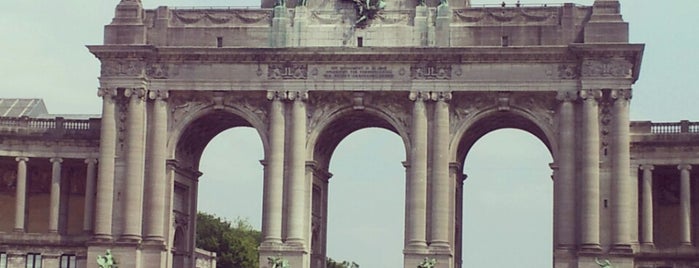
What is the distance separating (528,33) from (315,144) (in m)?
14.4

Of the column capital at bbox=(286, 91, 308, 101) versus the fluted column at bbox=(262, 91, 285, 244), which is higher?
the column capital at bbox=(286, 91, 308, 101)

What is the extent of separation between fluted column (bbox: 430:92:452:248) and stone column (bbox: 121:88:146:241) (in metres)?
17.5

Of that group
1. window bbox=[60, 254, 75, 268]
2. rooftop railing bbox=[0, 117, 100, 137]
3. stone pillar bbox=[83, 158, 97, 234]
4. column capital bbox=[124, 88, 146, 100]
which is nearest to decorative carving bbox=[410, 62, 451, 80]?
column capital bbox=[124, 88, 146, 100]

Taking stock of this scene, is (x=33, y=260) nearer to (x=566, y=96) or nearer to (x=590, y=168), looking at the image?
(x=566, y=96)

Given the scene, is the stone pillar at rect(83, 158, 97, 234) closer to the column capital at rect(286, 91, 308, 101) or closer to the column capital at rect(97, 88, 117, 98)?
the column capital at rect(97, 88, 117, 98)

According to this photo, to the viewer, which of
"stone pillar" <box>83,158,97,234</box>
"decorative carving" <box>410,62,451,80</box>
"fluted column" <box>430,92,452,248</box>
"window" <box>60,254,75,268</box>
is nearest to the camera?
"fluted column" <box>430,92,452,248</box>

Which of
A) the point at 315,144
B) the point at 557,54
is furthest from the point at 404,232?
the point at 557,54

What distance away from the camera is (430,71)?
90.4m

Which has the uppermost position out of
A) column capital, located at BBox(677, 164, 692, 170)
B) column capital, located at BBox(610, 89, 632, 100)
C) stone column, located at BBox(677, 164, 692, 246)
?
column capital, located at BBox(610, 89, 632, 100)

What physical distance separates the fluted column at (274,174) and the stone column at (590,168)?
1772 cm

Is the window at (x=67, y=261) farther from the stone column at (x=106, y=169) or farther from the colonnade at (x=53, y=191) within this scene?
the stone column at (x=106, y=169)

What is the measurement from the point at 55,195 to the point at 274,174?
14473 mm

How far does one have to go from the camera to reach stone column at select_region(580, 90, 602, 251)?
8812cm

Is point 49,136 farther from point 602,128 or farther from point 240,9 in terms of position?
point 602,128
